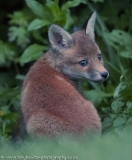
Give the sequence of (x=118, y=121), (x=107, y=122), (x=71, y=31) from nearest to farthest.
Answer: (x=118, y=121) → (x=107, y=122) → (x=71, y=31)

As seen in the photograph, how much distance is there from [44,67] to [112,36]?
335cm

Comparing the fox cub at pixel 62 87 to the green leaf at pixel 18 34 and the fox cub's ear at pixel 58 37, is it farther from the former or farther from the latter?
the green leaf at pixel 18 34

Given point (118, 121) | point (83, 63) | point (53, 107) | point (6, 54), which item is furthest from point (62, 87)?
point (6, 54)

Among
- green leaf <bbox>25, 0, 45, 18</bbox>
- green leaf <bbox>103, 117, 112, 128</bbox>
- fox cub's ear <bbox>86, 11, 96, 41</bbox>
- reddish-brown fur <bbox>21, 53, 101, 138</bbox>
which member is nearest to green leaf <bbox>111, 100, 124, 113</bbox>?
green leaf <bbox>103, 117, 112, 128</bbox>

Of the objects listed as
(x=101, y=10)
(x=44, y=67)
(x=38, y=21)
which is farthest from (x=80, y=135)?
(x=101, y=10)

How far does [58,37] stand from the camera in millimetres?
7656

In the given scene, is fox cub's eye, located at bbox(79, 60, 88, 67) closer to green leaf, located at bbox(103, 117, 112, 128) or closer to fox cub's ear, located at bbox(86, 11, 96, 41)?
fox cub's ear, located at bbox(86, 11, 96, 41)

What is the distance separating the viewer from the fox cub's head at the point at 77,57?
7.41 m

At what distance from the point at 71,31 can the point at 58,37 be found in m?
3.14

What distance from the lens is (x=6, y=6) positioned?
42.0 feet

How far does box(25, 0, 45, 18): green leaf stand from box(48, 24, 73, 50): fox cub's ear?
2.19 m

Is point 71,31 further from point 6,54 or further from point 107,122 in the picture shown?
point 107,122

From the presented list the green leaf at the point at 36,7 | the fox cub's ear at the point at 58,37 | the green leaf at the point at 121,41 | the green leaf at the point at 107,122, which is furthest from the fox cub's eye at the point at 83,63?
the green leaf at the point at 121,41

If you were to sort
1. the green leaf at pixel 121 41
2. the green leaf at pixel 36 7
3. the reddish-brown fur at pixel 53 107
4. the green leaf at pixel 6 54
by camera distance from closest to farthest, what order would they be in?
the reddish-brown fur at pixel 53 107
the green leaf at pixel 36 7
the green leaf at pixel 121 41
the green leaf at pixel 6 54
